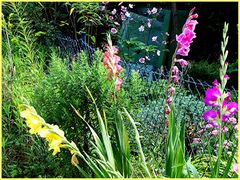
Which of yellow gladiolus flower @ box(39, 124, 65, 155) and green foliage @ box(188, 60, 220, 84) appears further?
green foliage @ box(188, 60, 220, 84)

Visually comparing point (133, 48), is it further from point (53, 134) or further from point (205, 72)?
point (53, 134)

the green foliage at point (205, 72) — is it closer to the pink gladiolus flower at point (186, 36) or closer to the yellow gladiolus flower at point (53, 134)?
the pink gladiolus flower at point (186, 36)

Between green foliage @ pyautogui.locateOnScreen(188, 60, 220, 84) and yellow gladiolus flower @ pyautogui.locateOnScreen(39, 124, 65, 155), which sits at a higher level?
yellow gladiolus flower @ pyautogui.locateOnScreen(39, 124, 65, 155)

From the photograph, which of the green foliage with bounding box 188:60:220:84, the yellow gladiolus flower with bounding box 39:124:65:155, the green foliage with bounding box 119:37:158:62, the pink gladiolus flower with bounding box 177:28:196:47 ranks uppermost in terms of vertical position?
the pink gladiolus flower with bounding box 177:28:196:47

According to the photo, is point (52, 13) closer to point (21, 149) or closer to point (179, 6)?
point (179, 6)

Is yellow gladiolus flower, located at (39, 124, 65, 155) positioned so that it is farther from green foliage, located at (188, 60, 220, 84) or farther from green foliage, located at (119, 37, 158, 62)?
green foliage, located at (188, 60, 220, 84)

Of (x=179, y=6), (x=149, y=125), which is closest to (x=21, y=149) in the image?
(x=149, y=125)

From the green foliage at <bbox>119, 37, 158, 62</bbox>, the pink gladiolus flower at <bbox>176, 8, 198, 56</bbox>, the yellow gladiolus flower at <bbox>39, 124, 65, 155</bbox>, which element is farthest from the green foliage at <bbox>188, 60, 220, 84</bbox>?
the yellow gladiolus flower at <bbox>39, 124, 65, 155</bbox>

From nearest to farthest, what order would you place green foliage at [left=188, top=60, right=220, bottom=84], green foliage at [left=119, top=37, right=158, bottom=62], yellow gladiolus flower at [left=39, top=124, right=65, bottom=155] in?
yellow gladiolus flower at [left=39, top=124, right=65, bottom=155] → green foliage at [left=119, top=37, right=158, bottom=62] → green foliage at [left=188, top=60, right=220, bottom=84]

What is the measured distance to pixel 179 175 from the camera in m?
2.00

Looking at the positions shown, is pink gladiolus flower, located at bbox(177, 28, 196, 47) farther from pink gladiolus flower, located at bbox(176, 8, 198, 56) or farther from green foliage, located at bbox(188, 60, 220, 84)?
green foliage, located at bbox(188, 60, 220, 84)

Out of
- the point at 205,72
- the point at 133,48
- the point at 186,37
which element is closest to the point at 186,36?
the point at 186,37

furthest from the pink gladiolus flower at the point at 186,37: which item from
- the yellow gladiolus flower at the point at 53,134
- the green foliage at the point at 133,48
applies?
the green foliage at the point at 133,48

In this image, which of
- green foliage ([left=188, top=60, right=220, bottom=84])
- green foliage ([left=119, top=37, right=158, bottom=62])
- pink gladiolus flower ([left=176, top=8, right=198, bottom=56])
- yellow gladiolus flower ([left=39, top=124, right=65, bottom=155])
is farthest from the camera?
green foliage ([left=188, top=60, right=220, bottom=84])
